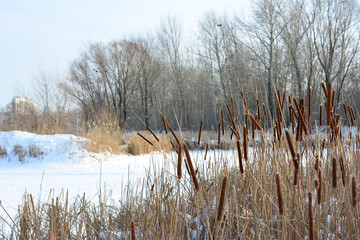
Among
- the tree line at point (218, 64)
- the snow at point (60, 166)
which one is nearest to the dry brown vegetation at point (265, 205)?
the snow at point (60, 166)

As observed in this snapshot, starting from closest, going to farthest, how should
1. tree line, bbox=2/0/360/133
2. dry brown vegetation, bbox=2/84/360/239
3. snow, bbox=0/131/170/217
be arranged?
1. dry brown vegetation, bbox=2/84/360/239
2. snow, bbox=0/131/170/217
3. tree line, bbox=2/0/360/133

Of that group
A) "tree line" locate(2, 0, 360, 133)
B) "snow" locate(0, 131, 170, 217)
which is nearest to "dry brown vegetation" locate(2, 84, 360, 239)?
"snow" locate(0, 131, 170, 217)

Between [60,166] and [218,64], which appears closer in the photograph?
[60,166]

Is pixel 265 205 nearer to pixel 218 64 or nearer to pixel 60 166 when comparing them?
pixel 60 166

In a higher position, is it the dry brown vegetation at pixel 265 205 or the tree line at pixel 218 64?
the tree line at pixel 218 64

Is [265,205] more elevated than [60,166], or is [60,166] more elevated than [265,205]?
[265,205]

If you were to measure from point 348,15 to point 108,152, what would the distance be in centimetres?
1234

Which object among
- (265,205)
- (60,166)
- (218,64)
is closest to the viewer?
(265,205)

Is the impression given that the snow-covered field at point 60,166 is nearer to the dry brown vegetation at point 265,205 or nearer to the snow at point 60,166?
the snow at point 60,166

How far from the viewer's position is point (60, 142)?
6582 millimetres

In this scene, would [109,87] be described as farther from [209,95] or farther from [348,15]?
[348,15]

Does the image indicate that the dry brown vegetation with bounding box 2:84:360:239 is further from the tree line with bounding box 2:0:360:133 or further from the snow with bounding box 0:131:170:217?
the tree line with bounding box 2:0:360:133

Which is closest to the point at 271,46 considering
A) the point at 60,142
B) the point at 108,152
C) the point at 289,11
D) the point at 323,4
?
the point at 289,11

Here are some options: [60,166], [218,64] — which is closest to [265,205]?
[60,166]
